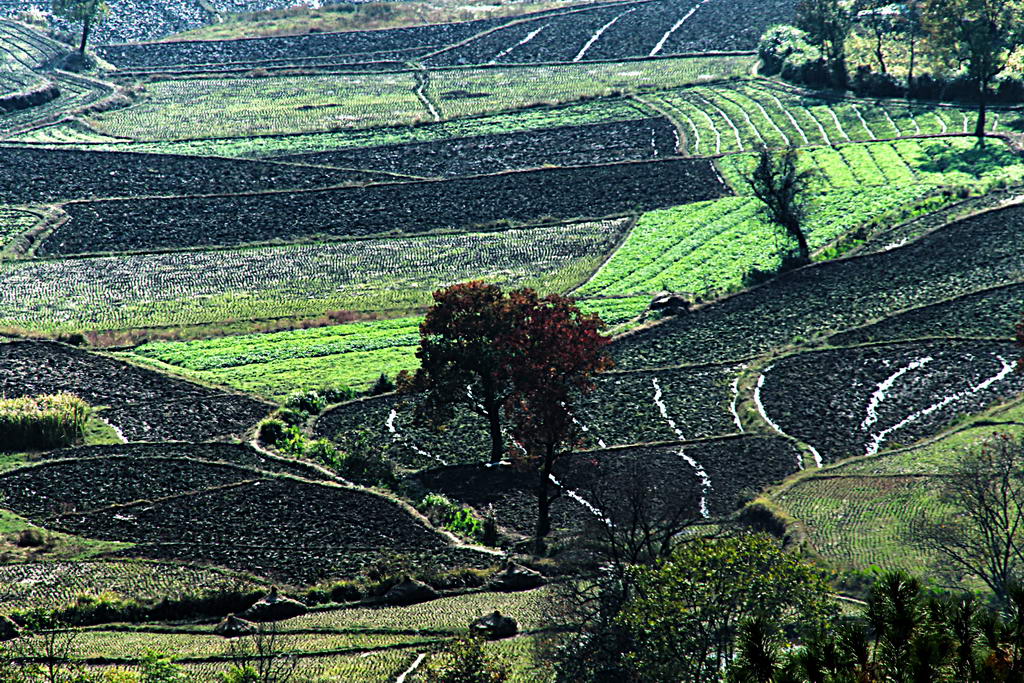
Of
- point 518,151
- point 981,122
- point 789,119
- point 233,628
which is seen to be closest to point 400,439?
point 233,628

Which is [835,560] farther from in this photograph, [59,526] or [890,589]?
[59,526]

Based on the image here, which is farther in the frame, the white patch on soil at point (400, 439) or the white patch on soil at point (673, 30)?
the white patch on soil at point (673, 30)

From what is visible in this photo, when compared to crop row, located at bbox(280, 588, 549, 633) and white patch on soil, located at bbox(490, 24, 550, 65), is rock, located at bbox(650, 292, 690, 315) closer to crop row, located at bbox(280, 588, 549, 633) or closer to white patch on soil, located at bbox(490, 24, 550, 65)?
crop row, located at bbox(280, 588, 549, 633)

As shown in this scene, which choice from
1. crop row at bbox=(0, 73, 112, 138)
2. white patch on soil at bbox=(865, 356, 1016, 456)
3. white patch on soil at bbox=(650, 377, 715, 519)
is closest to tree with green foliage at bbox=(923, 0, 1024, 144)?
white patch on soil at bbox=(865, 356, 1016, 456)

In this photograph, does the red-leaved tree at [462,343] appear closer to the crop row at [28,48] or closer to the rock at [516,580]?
the rock at [516,580]

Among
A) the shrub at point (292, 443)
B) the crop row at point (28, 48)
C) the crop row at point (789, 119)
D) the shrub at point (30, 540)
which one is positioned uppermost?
the crop row at point (28, 48)

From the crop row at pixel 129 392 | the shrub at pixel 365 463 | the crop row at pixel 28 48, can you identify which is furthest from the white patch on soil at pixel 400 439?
the crop row at pixel 28 48

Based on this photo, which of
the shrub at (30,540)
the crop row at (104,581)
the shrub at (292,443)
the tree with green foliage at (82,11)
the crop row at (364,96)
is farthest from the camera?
the tree with green foliage at (82,11)
